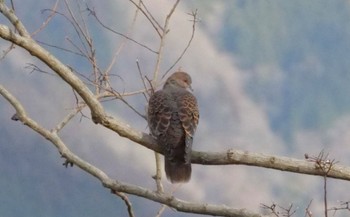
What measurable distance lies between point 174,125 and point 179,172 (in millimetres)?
493

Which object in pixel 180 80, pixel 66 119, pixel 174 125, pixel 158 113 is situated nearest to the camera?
pixel 174 125

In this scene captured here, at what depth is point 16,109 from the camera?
5.35 metres

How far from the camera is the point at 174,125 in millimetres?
5844

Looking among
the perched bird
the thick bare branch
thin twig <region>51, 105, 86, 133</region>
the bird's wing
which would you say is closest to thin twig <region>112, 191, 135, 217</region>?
the perched bird

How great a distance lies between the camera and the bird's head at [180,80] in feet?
22.7

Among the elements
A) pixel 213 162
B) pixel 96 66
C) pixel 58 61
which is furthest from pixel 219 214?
pixel 96 66

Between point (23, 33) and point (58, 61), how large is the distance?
49 cm

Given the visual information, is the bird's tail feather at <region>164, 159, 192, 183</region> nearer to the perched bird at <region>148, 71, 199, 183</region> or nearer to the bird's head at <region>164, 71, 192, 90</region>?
the perched bird at <region>148, 71, 199, 183</region>

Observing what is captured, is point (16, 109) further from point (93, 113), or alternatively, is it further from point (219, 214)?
point (219, 214)

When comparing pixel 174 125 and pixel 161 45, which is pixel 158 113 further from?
pixel 161 45

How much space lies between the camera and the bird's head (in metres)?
6.91

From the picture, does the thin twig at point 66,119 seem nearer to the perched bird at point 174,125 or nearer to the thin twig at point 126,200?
the perched bird at point 174,125

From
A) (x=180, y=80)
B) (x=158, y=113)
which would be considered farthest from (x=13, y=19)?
(x=180, y=80)

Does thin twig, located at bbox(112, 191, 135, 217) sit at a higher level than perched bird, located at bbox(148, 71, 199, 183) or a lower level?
lower
